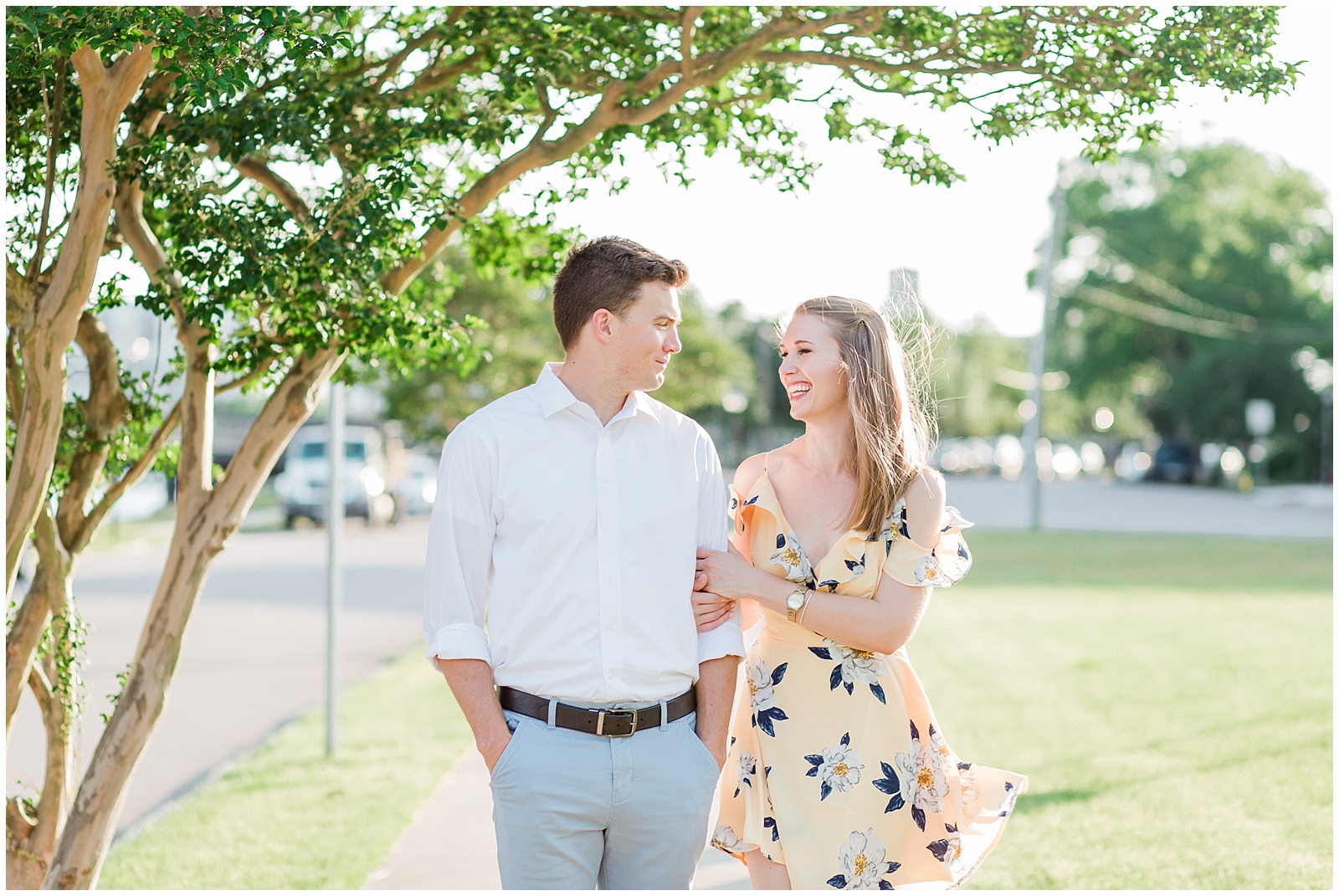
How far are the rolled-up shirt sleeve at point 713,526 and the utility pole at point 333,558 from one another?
178 inches

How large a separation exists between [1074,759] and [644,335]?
17.6 feet

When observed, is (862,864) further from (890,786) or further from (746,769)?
(746,769)

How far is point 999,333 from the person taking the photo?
11669 centimetres

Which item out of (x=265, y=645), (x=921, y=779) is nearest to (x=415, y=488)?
(x=265, y=645)

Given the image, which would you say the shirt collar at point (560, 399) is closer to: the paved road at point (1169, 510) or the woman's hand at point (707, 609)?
the woman's hand at point (707, 609)

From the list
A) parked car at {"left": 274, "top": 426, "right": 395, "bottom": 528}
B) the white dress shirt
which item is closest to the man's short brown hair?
the white dress shirt

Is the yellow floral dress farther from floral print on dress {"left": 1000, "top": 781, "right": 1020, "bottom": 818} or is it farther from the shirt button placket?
the shirt button placket

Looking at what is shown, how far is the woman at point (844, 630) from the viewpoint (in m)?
3.15

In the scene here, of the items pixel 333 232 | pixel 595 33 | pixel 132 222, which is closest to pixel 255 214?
pixel 333 232

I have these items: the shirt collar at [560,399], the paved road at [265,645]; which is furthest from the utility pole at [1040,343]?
the shirt collar at [560,399]

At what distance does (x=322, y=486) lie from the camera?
31.6 metres

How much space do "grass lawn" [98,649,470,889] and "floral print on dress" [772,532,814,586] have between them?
2894 millimetres

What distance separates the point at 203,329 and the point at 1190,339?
56.1 meters

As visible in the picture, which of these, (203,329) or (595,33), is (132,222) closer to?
(203,329)
